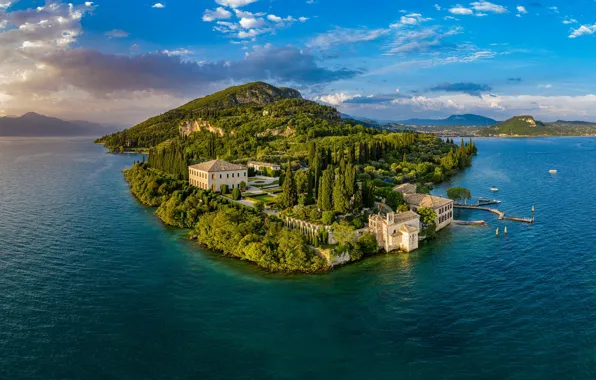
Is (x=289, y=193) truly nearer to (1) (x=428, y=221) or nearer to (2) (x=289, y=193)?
(2) (x=289, y=193)

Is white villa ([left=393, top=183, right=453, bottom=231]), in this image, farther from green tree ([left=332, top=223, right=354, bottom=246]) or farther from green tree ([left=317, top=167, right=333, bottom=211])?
green tree ([left=332, top=223, right=354, bottom=246])

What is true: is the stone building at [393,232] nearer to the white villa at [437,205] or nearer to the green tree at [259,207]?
the white villa at [437,205]

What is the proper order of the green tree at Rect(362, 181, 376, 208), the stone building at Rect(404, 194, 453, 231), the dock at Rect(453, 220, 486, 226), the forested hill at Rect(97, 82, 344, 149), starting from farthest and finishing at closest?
the forested hill at Rect(97, 82, 344, 149)
the dock at Rect(453, 220, 486, 226)
the stone building at Rect(404, 194, 453, 231)
the green tree at Rect(362, 181, 376, 208)

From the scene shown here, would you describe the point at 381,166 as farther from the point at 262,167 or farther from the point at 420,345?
the point at 420,345

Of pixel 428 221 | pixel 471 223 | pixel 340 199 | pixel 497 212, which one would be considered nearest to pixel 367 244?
pixel 340 199

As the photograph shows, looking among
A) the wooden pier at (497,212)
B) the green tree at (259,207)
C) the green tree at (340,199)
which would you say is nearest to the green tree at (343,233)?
the green tree at (340,199)

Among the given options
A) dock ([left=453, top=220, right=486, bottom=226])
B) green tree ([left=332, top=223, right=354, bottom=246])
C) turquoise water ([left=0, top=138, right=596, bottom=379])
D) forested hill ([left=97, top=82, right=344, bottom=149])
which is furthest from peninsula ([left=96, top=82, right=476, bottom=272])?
forested hill ([left=97, top=82, right=344, bottom=149])

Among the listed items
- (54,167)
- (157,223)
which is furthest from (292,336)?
(54,167)
